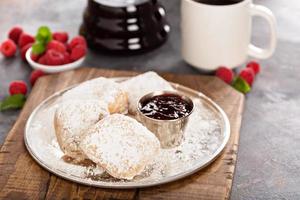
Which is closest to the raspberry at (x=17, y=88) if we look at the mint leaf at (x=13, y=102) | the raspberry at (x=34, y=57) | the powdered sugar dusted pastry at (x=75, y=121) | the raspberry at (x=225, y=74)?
the mint leaf at (x=13, y=102)

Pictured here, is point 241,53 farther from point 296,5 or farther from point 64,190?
point 64,190

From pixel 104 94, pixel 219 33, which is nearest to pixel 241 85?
pixel 219 33

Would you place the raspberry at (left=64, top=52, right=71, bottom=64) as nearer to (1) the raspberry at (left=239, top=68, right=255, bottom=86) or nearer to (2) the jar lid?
(2) the jar lid

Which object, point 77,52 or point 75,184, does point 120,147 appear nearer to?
point 75,184

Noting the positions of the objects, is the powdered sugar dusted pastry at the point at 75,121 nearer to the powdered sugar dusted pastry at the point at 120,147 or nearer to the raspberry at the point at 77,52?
the powdered sugar dusted pastry at the point at 120,147

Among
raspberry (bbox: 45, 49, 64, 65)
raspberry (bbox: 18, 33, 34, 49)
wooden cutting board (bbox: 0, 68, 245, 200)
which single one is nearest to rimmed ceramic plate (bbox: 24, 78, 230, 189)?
wooden cutting board (bbox: 0, 68, 245, 200)

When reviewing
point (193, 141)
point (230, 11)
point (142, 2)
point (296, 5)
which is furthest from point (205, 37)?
point (296, 5)
